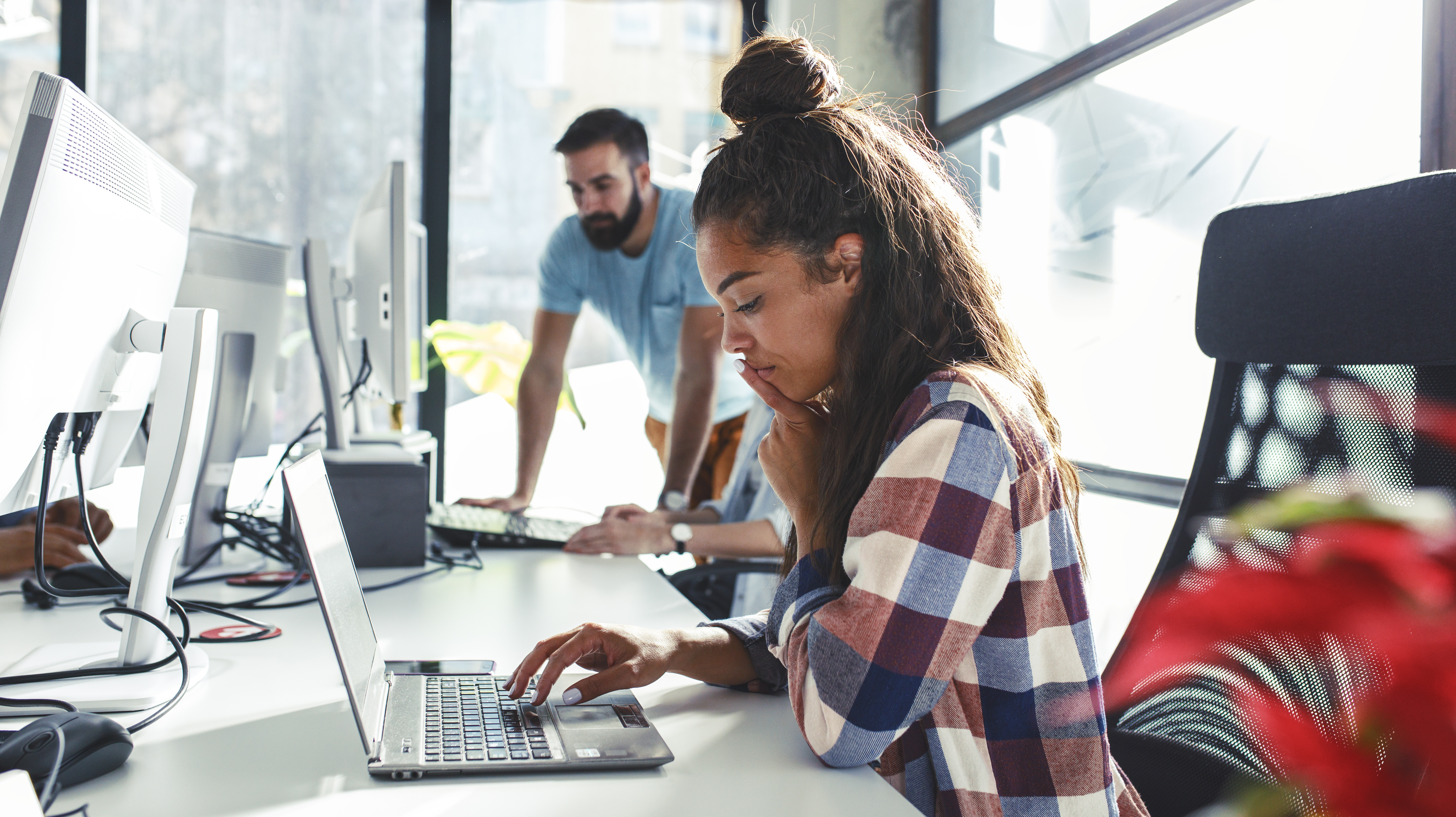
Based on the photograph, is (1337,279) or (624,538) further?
(624,538)

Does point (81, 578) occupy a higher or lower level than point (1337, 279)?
lower

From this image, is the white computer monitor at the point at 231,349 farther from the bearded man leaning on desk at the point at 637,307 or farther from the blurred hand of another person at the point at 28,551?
the bearded man leaning on desk at the point at 637,307

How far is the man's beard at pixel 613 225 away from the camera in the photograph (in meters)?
2.34

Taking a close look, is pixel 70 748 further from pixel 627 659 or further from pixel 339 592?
pixel 627 659

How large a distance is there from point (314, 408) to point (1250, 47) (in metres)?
2.56

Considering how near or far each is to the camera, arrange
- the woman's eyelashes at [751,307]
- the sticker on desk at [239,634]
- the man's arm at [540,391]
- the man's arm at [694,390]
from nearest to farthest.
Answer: the woman's eyelashes at [751,307] < the sticker on desk at [239,634] < the man's arm at [694,390] < the man's arm at [540,391]

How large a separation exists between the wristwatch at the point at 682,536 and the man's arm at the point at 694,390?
1.86 ft

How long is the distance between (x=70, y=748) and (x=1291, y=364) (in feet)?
3.53

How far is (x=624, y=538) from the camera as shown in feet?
4.97

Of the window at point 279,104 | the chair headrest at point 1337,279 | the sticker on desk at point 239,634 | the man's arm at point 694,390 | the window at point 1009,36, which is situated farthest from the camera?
the window at point 279,104

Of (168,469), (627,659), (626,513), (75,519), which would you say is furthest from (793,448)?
(75,519)

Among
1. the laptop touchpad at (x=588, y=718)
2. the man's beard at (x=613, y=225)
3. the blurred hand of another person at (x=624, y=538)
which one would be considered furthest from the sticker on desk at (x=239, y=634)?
the man's beard at (x=613, y=225)

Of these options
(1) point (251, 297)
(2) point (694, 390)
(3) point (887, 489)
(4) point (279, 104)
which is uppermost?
(4) point (279, 104)

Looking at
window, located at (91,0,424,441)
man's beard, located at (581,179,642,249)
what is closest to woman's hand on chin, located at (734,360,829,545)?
man's beard, located at (581,179,642,249)
